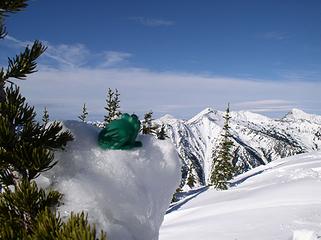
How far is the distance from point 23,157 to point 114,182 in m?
0.75

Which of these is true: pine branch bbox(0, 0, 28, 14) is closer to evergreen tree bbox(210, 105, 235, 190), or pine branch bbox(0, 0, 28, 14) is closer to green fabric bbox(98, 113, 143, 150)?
green fabric bbox(98, 113, 143, 150)

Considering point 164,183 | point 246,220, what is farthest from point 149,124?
point 164,183

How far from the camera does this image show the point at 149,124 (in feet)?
111

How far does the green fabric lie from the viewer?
307cm

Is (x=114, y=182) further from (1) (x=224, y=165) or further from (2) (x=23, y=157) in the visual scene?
(1) (x=224, y=165)

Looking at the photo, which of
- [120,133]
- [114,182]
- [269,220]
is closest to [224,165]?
[269,220]

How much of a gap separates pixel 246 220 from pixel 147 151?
10706mm

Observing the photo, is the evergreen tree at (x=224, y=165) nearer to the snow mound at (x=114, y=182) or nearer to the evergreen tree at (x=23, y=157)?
the snow mound at (x=114, y=182)

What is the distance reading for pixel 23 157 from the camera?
8.14ft

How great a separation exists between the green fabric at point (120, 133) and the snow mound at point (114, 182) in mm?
58

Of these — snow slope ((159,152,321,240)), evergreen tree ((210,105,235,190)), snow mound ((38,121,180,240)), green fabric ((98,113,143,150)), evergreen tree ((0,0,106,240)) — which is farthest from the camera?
evergreen tree ((210,105,235,190))

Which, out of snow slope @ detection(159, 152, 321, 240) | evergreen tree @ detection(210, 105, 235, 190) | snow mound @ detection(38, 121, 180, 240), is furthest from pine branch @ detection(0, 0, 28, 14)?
evergreen tree @ detection(210, 105, 235, 190)

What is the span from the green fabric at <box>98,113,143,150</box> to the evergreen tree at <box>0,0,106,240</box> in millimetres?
359

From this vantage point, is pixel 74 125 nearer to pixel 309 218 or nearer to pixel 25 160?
pixel 25 160
